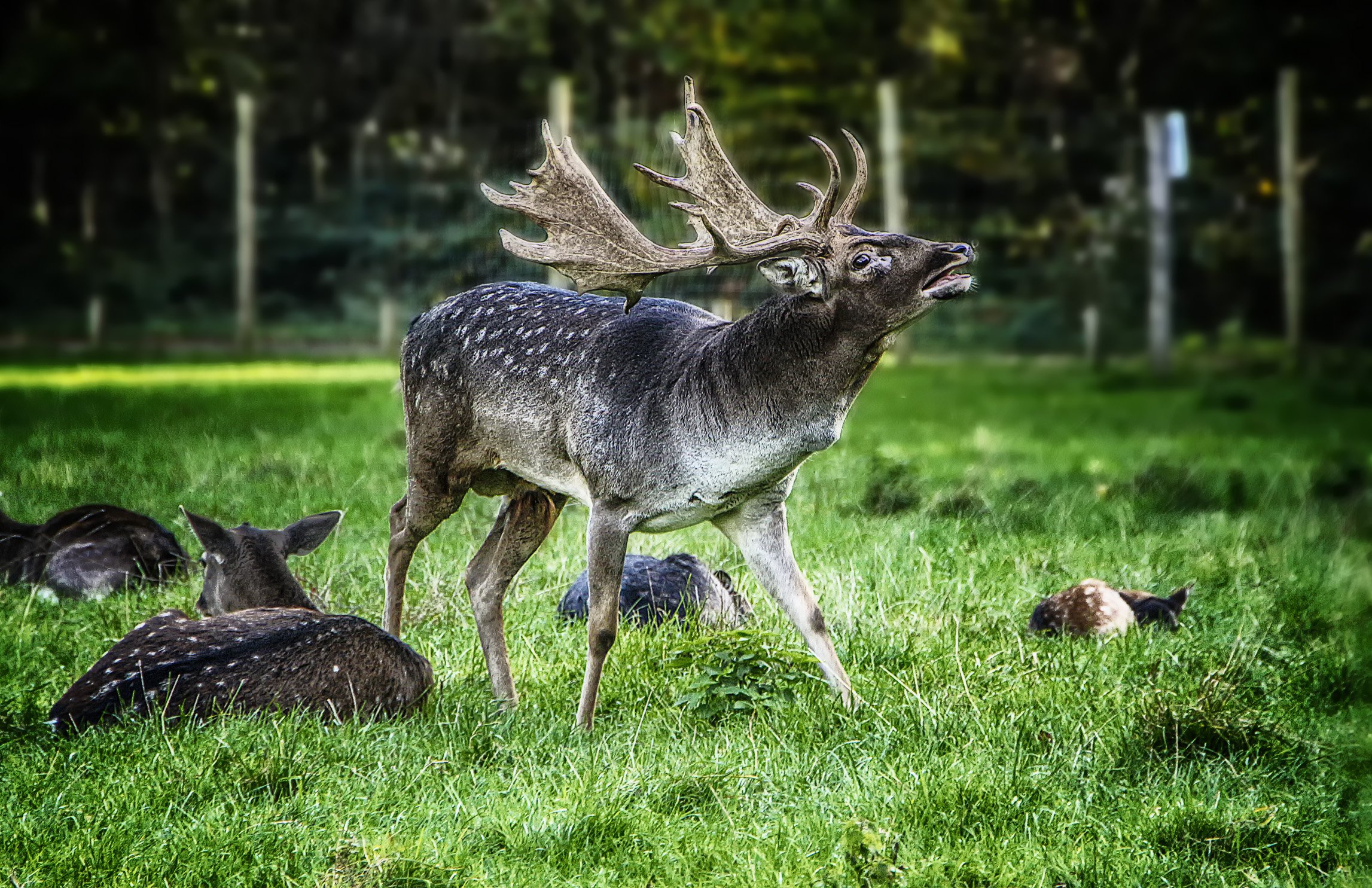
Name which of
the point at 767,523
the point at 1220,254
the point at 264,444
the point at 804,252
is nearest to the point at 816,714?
the point at 767,523

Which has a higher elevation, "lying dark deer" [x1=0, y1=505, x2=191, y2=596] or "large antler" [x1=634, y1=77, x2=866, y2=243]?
"large antler" [x1=634, y1=77, x2=866, y2=243]

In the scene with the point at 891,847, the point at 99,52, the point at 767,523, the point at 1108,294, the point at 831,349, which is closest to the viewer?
the point at 891,847

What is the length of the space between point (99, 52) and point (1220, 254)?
13075 mm

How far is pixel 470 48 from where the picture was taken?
901 inches

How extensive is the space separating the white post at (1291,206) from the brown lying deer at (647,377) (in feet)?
33.7

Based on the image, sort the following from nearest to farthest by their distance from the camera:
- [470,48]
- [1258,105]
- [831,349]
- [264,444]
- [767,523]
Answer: [831,349], [767,523], [264,444], [1258,105], [470,48]

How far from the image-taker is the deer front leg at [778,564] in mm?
4957

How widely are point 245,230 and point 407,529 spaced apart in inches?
599

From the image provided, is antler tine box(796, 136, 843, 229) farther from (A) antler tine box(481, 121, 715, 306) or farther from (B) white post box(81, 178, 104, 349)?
(B) white post box(81, 178, 104, 349)

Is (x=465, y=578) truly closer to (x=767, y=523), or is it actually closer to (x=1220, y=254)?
(x=767, y=523)

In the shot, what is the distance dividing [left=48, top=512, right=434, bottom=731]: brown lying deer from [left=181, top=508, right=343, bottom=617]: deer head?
1.66ft

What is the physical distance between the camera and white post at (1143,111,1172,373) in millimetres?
14797

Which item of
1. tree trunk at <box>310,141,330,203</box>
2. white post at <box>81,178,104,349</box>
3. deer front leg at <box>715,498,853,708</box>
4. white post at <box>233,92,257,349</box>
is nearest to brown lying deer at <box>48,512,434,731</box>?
deer front leg at <box>715,498,853,708</box>

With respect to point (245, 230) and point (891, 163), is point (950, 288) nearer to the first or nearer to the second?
point (891, 163)
